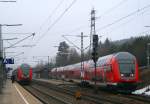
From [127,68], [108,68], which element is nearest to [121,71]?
[127,68]

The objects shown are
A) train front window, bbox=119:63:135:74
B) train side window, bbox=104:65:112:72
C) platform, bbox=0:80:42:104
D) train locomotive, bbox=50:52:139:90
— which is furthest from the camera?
train side window, bbox=104:65:112:72

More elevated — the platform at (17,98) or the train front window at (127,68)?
the train front window at (127,68)

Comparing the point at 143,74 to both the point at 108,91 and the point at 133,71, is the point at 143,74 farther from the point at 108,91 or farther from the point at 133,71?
the point at 133,71

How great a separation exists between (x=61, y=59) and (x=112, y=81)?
10446 centimetres

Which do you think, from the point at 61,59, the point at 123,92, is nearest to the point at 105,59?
the point at 123,92

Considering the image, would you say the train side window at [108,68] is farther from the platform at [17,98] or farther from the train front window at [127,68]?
the platform at [17,98]

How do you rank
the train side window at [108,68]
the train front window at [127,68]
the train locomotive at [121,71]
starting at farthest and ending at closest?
the train side window at [108,68] → the train front window at [127,68] → the train locomotive at [121,71]

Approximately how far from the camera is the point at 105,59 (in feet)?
136

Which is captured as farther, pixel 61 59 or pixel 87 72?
pixel 61 59

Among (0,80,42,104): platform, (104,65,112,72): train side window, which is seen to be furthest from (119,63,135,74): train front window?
(0,80,42,104): platform

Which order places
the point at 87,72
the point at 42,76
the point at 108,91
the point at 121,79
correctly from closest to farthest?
the point at 121,79 < the point at 108,91 < the point at 87,72 < the point at 42,76

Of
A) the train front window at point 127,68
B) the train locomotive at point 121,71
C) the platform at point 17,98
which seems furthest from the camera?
the train front window at point 127,68

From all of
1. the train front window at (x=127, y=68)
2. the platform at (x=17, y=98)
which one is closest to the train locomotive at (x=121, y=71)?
the train front window at (x=127, y=68)

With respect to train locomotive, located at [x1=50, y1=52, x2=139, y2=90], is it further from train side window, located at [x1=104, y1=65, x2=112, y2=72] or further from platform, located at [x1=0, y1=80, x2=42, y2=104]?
platform, located at [x1=0, y1=80, x2=42, y2=104]
